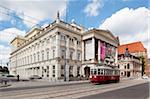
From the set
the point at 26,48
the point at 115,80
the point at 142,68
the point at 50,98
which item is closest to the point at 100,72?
the point at 115,80

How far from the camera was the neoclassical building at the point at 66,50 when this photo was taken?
50.8 meters

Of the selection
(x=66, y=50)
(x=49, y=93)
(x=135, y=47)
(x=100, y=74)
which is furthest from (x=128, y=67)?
(x=49, y=93)

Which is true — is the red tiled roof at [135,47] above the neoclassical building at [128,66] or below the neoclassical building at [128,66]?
above

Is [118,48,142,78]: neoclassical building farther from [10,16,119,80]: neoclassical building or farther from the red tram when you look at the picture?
the red tram

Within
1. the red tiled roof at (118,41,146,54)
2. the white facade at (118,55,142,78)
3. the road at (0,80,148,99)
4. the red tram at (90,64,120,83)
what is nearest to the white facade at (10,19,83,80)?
the red tram at (90,64,120,83)

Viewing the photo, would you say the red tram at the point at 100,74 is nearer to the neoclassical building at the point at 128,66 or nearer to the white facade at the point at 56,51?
the white facade at the point at 56,51

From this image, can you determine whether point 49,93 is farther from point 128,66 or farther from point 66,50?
point 128,66

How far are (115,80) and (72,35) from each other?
22.3m

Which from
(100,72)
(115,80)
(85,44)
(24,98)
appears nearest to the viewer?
(24,98)

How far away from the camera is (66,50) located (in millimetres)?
53062

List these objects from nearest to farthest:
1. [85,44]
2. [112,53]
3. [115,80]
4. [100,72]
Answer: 1. [100,72]
2. [115,80]
3. [85,44]
4. [112,53]

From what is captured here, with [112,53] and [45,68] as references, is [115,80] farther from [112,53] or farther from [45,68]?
[112,53]

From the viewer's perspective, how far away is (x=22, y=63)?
7594 centimetres

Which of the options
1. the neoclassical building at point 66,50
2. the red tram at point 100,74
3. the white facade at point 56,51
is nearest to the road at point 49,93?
the red tram at point 100,74
